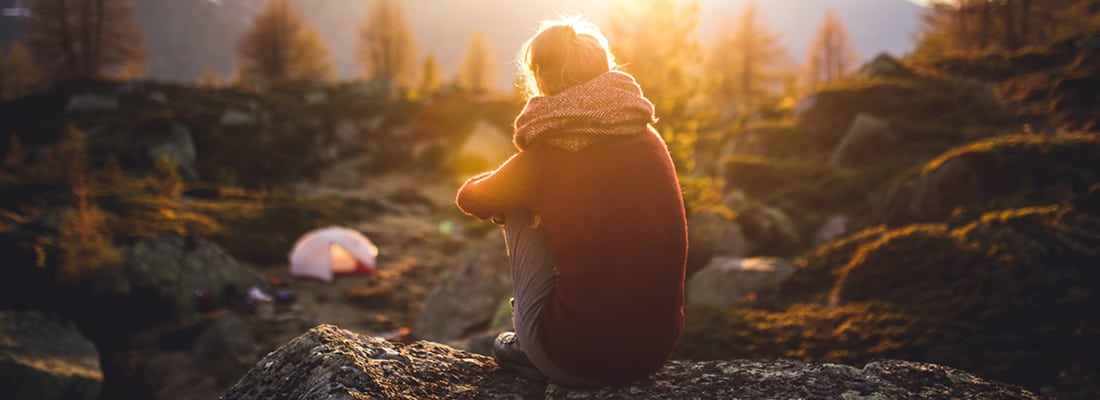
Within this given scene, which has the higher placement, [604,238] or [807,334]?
[604,238]

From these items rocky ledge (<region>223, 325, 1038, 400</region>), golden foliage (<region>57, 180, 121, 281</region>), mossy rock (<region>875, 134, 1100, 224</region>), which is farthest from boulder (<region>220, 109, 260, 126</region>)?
rocky ledge (<region>223, 325, 1038, 400</region>)

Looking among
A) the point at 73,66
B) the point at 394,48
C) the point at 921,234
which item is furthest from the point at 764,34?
the point at 73,66

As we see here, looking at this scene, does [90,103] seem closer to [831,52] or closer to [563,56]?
[563,56]

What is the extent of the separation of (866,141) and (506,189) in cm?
1249

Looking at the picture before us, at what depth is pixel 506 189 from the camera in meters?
2.59

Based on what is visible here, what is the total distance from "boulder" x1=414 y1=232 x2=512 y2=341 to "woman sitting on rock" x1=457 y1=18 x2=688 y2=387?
623 centimetres

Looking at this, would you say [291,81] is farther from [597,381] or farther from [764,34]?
[597,381]

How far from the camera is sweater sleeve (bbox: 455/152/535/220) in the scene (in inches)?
101

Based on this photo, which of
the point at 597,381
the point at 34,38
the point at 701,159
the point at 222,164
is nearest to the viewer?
the point at 597,381

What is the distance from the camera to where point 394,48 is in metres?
55.5

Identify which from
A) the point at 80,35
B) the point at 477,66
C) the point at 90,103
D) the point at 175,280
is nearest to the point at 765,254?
the point at 175,280

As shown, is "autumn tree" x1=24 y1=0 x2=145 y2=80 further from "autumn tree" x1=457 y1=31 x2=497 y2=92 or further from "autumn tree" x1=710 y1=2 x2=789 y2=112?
"autumn tree" x1=710 y1=2 x2=789 y2=112

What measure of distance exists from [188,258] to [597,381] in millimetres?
11482

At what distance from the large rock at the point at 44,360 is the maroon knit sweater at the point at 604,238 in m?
7.14
